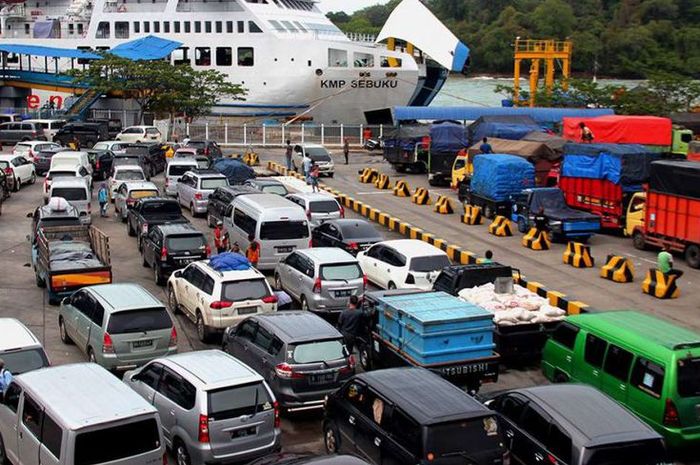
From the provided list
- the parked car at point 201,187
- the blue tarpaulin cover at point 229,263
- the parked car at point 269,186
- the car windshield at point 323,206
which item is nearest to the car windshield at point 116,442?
the blue tarpaulin cover at point 229,263

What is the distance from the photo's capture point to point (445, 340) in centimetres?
Answer: 1395

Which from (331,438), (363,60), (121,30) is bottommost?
(331,438)

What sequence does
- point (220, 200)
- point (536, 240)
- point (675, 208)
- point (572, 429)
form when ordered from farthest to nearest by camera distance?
point (220, 200) < point (536, 240) < point (675, 208) < point (572, 429)

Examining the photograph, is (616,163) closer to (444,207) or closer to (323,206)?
(444,207)

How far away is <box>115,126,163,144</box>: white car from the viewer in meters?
48.8

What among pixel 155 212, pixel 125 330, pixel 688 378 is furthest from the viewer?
pixel 155 212

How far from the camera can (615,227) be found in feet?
90.7

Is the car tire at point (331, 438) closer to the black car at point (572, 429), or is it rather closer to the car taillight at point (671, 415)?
the black car at point (572, 429)

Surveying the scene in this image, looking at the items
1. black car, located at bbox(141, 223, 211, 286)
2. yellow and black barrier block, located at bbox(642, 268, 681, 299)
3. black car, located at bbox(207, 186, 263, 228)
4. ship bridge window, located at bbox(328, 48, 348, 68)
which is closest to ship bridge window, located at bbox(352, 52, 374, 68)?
ship bridge window, located at bbox(328, 48, 348, 68)

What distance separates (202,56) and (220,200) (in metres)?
33.3

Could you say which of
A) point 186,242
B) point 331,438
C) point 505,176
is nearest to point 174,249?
point 186,242

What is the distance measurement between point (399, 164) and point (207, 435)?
31.9 m

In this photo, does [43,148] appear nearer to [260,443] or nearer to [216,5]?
[216,5]

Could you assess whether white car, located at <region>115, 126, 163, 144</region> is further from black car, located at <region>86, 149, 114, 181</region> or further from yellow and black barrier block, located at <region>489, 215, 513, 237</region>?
yellow and black barrier block, located at <region>489, 215, 513, 237</region>
